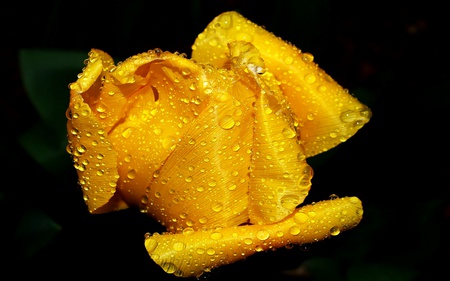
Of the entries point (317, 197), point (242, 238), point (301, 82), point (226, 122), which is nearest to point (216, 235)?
point (242, 238)

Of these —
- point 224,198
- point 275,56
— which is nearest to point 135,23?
point 275,56

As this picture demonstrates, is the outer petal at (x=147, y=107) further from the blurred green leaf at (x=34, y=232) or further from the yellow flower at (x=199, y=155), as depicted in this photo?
the blurred green leaf at (x=34, y=232)

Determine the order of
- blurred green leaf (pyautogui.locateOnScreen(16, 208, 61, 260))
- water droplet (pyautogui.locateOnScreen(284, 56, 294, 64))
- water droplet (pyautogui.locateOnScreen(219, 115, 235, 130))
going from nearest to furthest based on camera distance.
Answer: water droplet (pyautogui.locateOnScreen(219, 115, 235, 130))
water droplet (pyautogui.locateOnScreen(284, 56, 294, 64))
blurred green leaf (pyautogui.locateOnScreen(16, 208, 61, 260))

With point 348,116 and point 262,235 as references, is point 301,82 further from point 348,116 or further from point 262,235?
point 262,235

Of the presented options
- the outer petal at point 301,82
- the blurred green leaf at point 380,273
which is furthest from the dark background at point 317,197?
the outer petal at point 301,82

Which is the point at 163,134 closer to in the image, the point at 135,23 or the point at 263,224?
the point at 263,224

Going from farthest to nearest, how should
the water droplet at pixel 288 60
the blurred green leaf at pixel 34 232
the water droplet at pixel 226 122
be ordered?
1. the blurred green leaf at pixel 34 232
2. the water droplet at pixel 288 60
3. the water droplet at pixel 226 122

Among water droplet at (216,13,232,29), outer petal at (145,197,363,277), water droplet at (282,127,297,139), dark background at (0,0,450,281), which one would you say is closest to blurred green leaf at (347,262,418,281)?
dark background at (0,0,450,281)

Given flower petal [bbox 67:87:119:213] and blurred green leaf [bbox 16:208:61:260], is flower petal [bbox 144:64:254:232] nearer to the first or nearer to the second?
flower petal [bbox 67:87:119:213]
